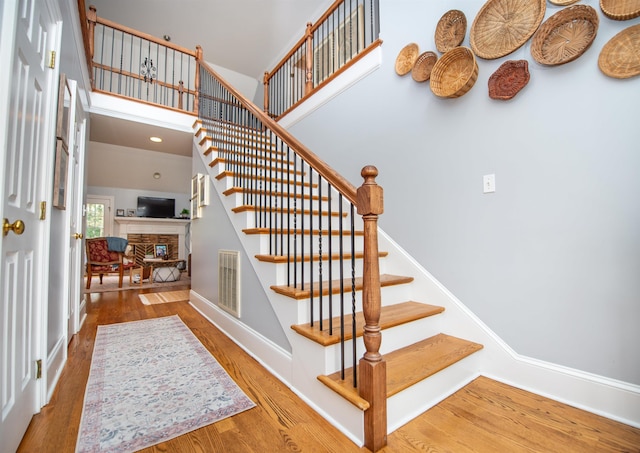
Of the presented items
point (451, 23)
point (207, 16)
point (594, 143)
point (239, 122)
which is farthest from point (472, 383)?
point (207, 16)

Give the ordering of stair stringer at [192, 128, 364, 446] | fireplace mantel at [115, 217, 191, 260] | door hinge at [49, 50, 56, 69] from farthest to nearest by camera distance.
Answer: fireplace mantel at [115, 217, 191, 260] < door hinge at [49, 50, 56, 69] < stair stringer at [192, 128, 364, 446]

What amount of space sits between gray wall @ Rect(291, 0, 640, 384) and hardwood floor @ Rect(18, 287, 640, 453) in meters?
0.27

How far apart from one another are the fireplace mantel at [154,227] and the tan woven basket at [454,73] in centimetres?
746

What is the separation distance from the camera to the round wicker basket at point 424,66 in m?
2.15

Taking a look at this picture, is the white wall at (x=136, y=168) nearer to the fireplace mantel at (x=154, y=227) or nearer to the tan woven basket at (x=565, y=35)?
the fireplace mantel at (x=154, y=227)

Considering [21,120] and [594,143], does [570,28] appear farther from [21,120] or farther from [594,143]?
[21,120]

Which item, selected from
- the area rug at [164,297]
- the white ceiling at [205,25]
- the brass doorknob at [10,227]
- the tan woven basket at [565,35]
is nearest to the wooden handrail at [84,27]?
the white ceiling at [205,25]

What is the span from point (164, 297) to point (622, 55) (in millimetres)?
5045

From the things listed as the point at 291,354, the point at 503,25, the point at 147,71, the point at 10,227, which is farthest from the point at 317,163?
the point at 147,71

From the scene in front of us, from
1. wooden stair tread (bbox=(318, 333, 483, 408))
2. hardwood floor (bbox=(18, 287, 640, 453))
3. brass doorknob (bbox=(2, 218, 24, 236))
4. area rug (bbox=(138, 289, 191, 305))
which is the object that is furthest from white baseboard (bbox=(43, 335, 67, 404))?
area rug (bbox=(138, 289, 191, 305))

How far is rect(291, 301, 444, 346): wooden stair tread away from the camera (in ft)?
4.74

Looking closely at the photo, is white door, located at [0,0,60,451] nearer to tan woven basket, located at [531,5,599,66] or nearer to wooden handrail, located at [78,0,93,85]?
wooden handrail, located at [78,0,93,85]

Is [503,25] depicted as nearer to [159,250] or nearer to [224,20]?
[224,20]

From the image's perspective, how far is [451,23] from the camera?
6.68 feet
